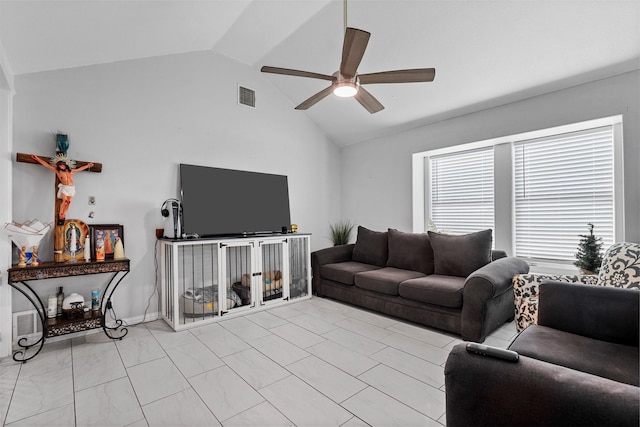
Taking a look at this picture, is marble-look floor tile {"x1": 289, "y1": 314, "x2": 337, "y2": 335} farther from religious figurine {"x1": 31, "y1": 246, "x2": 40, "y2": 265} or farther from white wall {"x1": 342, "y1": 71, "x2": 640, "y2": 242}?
religious figurine {"x1": 31, "y1": 246, "x2": 40, "y2": 265}

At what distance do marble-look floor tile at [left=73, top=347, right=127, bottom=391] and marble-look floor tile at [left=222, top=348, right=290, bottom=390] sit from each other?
2.55ft

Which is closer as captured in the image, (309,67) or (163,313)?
(163,313)

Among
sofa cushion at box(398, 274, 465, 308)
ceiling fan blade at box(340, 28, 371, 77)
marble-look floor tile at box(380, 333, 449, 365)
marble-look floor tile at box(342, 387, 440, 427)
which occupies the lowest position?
marble-look floor tile at box(380, 333, 449, 365)

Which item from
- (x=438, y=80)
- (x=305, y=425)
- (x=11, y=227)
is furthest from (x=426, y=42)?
(x=11, y=227)

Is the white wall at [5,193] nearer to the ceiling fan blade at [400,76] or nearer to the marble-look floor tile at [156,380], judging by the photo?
the marble-look floor tile at [156,380]

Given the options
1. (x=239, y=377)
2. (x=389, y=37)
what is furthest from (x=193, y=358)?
(x=389, y=37)

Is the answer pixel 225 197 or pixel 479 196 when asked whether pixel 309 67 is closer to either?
pixel 225 197

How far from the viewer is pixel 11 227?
2.36 meters

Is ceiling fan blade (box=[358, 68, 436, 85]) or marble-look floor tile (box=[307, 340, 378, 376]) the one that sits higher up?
ceiling fan blade (box=[358, 68, 436, 85])

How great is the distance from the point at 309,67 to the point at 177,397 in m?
3.71

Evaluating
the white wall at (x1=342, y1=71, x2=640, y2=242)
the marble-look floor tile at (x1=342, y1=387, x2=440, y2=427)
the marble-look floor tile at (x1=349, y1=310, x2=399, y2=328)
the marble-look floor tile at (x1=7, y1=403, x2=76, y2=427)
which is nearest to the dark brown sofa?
the marble-look floor tile at (x1=342, y1=387, x2=440, y2=427)

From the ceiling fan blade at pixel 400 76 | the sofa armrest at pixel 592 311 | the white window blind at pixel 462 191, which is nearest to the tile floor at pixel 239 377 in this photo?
the sofa armrest at pixel 592 311

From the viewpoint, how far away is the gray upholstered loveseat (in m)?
2.68

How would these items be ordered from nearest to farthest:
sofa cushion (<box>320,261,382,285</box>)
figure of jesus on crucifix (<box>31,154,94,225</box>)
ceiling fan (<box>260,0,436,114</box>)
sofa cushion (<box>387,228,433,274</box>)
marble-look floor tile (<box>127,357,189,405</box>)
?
marble-look floor tile (<box>127,357,189,405</box>)
ceiling fan (<box>260,0,436,114</box>)
figure of jesus on crucifix (<box>31,154,94,225</box>)
sofa cushion (<box>387,228,433,274</box>)
sofa cushion (<box>320,261,382,285</box>)
